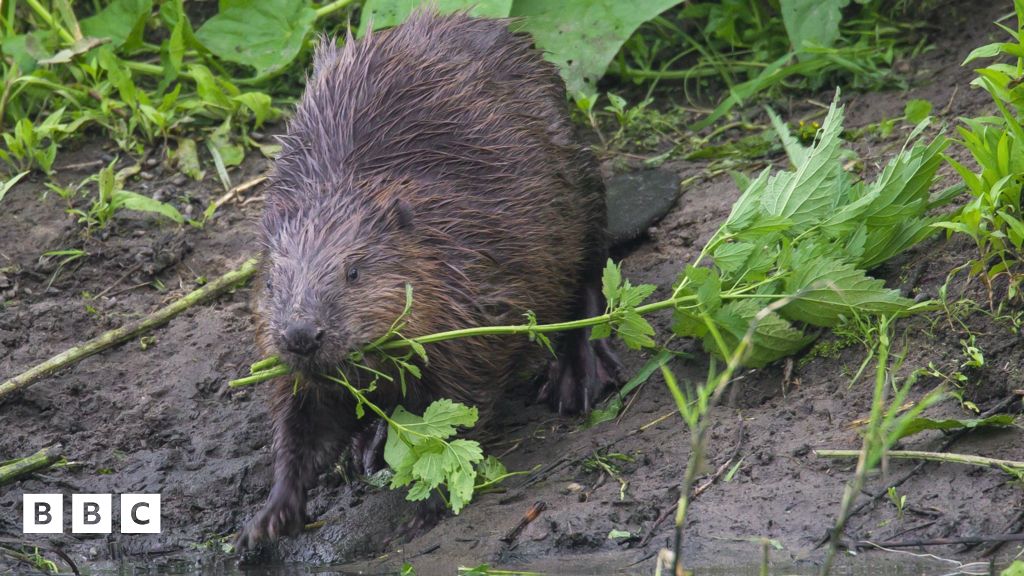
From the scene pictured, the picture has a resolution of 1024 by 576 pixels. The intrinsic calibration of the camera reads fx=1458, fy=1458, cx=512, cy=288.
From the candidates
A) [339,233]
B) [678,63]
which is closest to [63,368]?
[339,233]

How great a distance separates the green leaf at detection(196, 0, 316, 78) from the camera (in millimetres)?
5828

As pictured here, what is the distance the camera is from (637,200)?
5270mm

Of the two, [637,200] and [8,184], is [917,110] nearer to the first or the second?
[637,200]

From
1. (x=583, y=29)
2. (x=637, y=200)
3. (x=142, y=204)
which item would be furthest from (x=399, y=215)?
(x=583, y=29)

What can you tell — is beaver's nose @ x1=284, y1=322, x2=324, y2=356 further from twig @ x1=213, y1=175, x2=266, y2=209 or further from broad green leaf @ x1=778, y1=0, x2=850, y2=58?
broad green leaf @ x1=778, y1=0, x2=850, y2=58

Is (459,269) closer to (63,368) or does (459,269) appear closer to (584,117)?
(63,368)

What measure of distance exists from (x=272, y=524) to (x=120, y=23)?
282 centimetres

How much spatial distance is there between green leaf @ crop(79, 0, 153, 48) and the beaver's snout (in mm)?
2731

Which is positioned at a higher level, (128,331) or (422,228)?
(422,228)

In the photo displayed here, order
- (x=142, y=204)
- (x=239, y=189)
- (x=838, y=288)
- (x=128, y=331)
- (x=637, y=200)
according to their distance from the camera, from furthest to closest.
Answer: (x=239, y=189), (x=142, y=204), (x=637, y=200), (x=128, y=331), (x=838, y=288)

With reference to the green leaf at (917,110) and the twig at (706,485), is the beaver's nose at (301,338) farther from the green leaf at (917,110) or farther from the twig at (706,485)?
the green leaf at (917,110)

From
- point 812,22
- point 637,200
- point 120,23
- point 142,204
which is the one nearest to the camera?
point 637,200

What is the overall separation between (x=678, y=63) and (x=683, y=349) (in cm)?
202

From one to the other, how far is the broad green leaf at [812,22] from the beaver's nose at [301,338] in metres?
2.71
